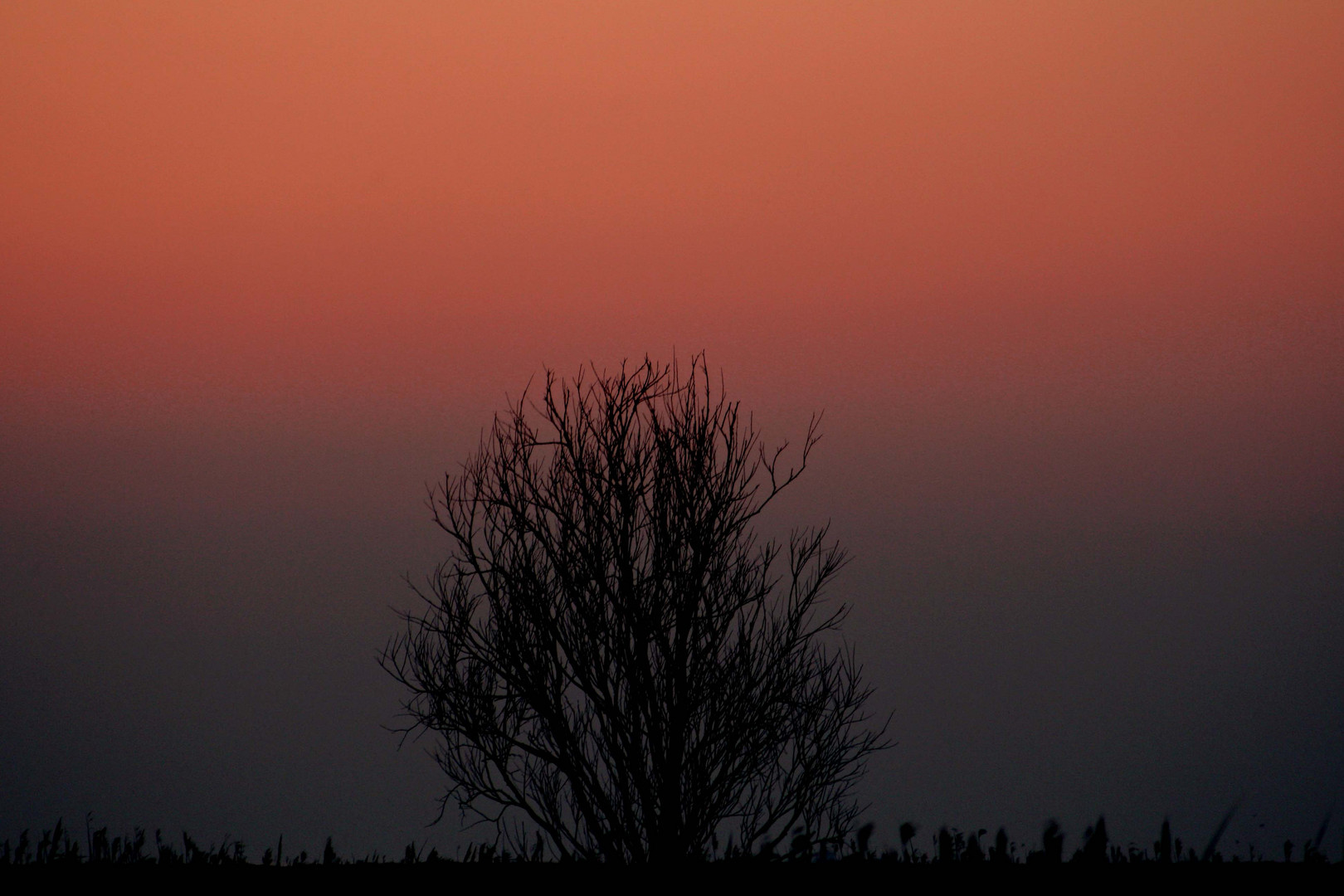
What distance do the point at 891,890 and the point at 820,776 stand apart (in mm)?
10887

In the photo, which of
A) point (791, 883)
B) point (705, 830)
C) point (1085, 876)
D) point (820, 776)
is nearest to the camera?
point (1085, 876)

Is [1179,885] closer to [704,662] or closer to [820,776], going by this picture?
[704,662]

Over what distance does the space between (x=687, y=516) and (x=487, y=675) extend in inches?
110

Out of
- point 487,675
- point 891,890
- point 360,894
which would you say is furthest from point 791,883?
point 487,675

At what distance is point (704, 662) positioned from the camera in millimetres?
12258

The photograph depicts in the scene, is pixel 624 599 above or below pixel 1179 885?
above

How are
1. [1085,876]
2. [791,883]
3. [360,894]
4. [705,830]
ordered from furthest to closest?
[705,830]
[360,894]
[791,883]
[1085,876]

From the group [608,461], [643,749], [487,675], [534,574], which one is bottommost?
[643,749]

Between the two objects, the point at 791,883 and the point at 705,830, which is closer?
the point at 791,883

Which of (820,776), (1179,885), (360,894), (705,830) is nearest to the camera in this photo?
(1179,885)

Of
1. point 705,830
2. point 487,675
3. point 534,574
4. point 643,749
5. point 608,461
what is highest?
point 608,461

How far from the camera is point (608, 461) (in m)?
12.7

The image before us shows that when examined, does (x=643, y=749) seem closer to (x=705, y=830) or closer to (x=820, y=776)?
(x=705, y=830)

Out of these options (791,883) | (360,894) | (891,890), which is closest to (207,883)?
(360,894)
